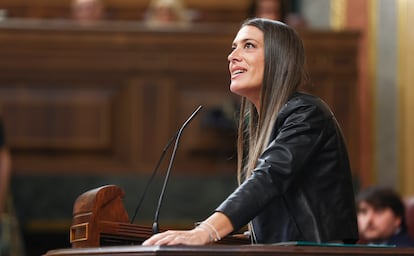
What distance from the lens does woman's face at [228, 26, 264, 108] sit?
10.3ft

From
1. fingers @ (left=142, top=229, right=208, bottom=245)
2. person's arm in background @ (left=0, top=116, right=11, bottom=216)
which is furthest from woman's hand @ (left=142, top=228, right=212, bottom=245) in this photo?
person's arm in background @ (left=0, top=116, right=11, bottom=216)

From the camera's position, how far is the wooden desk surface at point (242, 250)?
7.82 ft

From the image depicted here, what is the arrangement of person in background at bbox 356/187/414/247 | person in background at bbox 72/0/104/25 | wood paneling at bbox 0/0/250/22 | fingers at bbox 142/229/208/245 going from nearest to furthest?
fingers at bbox 142/229/208/245 → person in background at bbox 356/187/414/247 → person in background at bbox 72/0/104/25 → wood paneling at bbox 0/0/250/22

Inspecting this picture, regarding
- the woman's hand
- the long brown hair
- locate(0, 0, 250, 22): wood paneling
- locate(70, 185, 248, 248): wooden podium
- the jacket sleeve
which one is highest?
the long brown hair

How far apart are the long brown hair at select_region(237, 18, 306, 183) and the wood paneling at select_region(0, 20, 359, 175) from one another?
15.7ft

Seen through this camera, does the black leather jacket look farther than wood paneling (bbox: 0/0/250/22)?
No

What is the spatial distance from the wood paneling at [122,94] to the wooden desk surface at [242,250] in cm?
543

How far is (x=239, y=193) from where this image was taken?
2754 millimetres

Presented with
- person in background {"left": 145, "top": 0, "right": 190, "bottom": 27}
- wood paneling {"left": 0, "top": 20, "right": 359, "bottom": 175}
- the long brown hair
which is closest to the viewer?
the long brown hair

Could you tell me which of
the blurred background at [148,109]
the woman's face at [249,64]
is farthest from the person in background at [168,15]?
the woman's face at [249,64]

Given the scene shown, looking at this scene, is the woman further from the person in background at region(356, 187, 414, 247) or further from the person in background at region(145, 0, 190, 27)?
the person in background at region(145, 0, 190, 27)

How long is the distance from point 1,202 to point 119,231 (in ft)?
13.8

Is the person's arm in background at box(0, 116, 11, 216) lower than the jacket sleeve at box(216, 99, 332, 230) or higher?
lower

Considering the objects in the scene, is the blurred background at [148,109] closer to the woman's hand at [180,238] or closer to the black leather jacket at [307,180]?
the black leather jacket at [307,180]
